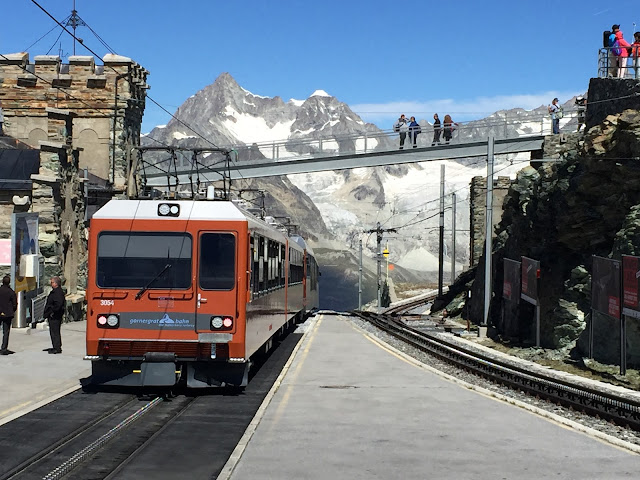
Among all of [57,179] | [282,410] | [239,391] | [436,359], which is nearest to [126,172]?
[57,179]

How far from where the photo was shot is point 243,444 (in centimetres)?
1056

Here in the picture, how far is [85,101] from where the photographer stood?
38.2 meters

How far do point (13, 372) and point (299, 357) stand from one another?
765 cm

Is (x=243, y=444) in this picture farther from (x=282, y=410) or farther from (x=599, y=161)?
(x=599, y=161)

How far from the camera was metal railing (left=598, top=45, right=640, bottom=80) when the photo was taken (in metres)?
31.6

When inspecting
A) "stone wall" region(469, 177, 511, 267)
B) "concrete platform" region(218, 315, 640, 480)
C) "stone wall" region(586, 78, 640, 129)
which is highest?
"stone wall" region(586, 78, 640, 129)

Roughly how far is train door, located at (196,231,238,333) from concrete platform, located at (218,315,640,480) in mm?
1513

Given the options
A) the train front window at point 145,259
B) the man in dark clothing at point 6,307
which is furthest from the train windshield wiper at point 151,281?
the man in dark clothing at point 6,307

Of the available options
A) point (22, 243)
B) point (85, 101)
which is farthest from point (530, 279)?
point (85, 101)

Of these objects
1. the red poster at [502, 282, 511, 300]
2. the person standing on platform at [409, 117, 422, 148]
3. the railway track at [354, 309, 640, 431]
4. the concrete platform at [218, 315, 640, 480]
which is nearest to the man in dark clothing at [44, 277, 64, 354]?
the concrete platform at [218, 315, 640, 480]

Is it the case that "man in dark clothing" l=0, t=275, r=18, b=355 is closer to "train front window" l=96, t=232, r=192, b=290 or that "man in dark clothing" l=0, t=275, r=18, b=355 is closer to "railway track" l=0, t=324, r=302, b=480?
"railway track" l=0, t=324, r=302, b=480

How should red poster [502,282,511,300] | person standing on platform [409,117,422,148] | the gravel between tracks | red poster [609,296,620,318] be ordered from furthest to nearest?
person standing on platform [409,117,422,148] < red poster [502,282,511,300] < red poster [609,296,620,318] < the gravel between tracks

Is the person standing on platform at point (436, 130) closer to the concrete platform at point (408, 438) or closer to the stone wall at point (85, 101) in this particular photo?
the stone wall at point (85, 101)

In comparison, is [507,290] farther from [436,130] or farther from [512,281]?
[436,130]
